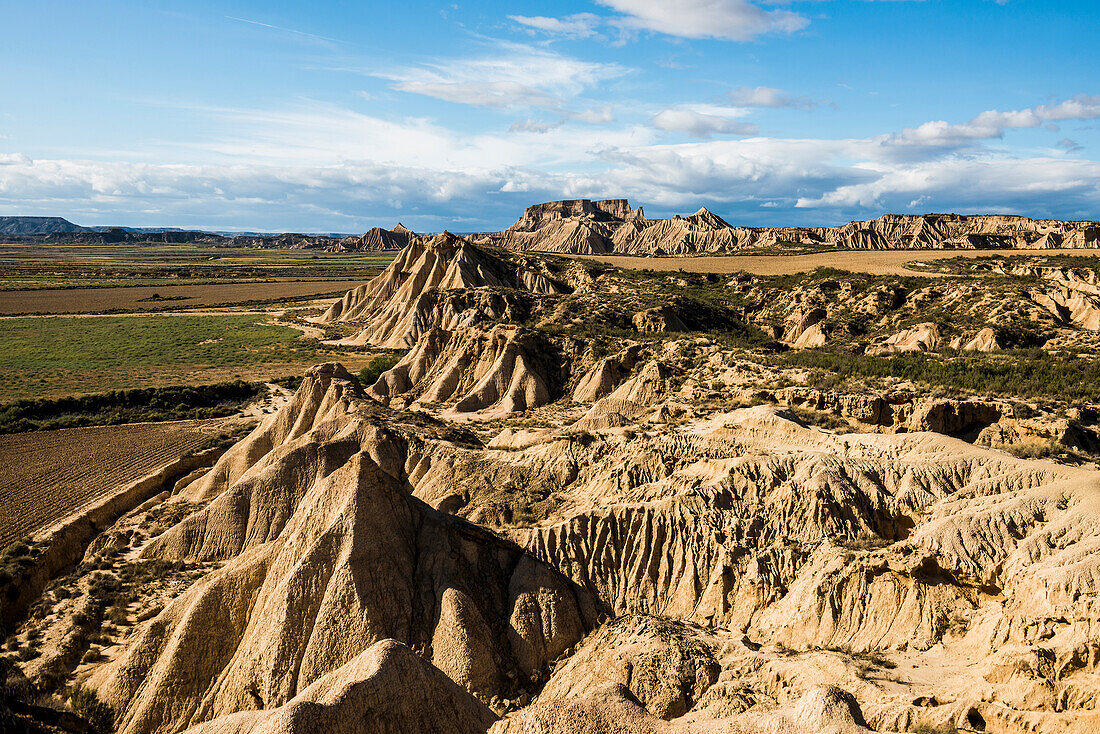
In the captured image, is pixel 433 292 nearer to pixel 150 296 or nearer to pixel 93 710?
pixel 93 710

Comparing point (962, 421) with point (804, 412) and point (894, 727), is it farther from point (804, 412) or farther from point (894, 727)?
point (894, 727)

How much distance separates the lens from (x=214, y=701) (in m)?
17.4

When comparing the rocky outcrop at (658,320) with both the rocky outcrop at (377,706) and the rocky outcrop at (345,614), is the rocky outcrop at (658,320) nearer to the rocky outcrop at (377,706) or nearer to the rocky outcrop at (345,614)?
the rocky outcrop at (345,614)

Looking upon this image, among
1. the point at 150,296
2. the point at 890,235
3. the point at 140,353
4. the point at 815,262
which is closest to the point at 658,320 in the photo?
the point at 140,353

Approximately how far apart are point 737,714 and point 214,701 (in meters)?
13.5

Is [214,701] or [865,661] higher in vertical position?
[865,661]

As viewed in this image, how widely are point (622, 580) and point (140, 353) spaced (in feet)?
244

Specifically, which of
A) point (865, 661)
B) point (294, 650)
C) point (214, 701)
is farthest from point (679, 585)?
point (214, 701)

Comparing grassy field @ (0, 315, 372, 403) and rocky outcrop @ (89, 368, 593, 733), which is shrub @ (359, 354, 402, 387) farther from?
rocky outcrop @ (89, 368, 593, 733)

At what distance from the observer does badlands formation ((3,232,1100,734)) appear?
1436cm

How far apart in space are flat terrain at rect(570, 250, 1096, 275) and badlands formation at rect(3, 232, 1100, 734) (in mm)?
83889

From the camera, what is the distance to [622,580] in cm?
Result: 2295

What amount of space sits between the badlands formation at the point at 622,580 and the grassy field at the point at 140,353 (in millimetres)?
32625

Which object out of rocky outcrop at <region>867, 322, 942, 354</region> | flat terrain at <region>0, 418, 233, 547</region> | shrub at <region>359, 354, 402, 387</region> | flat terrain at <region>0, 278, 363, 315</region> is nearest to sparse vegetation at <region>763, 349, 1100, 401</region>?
rocky outcrop at <region>867, 322, 942, 354</region>
